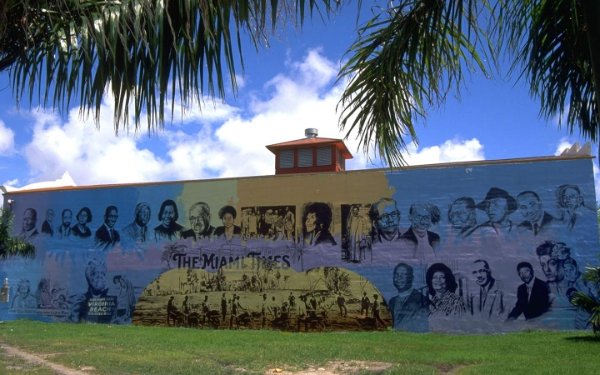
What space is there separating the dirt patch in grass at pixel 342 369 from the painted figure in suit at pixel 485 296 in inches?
269

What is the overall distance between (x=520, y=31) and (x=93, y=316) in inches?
785

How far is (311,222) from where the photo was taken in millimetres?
19359

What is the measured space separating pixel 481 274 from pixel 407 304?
2349mm

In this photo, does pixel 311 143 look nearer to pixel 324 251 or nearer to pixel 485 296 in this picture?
pixel 324 251

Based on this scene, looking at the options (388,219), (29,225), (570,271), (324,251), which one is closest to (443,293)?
(388,219)

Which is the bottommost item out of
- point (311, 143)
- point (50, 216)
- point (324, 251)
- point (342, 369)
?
point (342, 369)

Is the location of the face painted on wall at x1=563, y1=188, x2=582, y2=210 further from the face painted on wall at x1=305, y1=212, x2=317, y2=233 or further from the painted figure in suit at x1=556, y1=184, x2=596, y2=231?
the face painted on wall at x1=305, y1=212, x2=317, y2=233

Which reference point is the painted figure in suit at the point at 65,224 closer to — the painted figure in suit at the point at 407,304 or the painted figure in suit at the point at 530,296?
the painted figure in suit at the point at 407,304

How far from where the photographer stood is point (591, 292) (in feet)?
53.9

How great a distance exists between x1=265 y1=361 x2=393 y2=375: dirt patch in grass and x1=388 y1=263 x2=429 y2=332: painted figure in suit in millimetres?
6568

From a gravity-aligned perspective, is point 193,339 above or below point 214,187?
below

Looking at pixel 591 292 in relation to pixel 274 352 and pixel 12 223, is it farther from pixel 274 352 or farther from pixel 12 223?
pixel 12 223

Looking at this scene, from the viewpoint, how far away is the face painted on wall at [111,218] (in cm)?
2164

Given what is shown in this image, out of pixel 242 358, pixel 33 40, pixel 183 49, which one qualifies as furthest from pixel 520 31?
pixel 242 358
